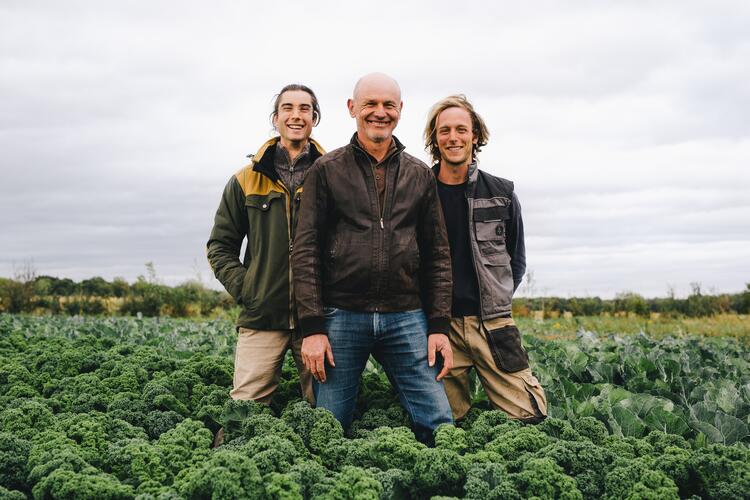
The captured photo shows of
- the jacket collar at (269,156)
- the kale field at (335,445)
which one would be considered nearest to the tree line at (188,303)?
the kale field at (335,445)

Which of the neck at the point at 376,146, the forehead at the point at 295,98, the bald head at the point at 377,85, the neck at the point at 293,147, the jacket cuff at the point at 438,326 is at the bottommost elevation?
the jacket cuff at the point at 438,326

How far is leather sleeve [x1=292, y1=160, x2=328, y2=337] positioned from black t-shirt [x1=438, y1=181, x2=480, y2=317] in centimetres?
94

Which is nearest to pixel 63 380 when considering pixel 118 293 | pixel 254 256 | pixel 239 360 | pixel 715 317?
pixel 239 360

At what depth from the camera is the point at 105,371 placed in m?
5.86

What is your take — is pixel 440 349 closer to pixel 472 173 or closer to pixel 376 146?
pixel 472 173

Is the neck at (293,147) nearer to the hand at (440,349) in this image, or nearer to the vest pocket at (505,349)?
the hand at (440,349)

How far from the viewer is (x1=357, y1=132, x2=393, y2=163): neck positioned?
395 centimetres

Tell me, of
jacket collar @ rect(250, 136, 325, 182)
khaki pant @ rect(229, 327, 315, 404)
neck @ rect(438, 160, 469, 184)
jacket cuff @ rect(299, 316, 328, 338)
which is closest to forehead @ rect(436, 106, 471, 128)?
neck @ rect(438, 160, 469, 184)

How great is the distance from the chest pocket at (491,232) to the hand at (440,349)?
25.4 inches

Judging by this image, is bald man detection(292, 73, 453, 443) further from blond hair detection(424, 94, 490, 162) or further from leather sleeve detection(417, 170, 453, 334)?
blond hair detection(424, 94, 490, 162)

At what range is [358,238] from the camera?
3.87m

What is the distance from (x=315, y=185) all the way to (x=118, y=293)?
22.3 meters

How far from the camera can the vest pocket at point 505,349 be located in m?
4.37

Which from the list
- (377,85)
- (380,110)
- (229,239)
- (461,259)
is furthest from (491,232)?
(229,239)
